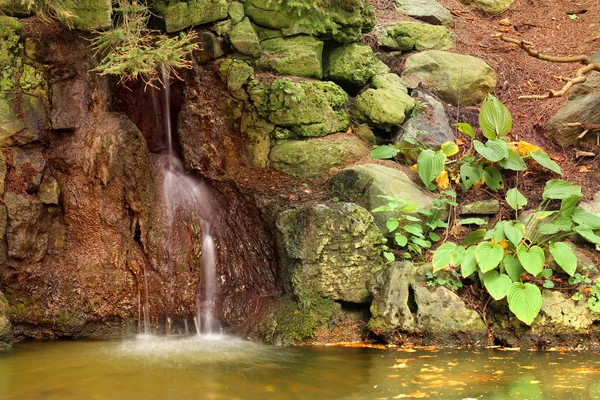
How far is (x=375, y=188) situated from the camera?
7.20 m

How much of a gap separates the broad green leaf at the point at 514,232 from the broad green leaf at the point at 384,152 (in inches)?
75.7

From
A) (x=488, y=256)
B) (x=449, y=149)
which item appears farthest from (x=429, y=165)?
(x=488, y=256)

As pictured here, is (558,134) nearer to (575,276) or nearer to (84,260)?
(575,276)

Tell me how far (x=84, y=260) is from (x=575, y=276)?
16.7ft

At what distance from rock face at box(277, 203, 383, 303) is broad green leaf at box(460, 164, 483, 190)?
1529 mm

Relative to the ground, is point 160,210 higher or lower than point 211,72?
lower

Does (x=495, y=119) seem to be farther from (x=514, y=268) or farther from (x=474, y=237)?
(x=514, y=268)

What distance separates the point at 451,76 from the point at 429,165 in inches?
99.0

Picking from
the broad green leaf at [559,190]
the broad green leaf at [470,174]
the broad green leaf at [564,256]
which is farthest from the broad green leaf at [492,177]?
the broad green leaf at [564,256]

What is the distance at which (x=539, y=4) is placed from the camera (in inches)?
471

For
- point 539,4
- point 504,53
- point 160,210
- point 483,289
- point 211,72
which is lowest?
point 483,289

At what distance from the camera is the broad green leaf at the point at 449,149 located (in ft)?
25.0

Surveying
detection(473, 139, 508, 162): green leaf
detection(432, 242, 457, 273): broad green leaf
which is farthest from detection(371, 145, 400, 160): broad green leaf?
detection(432, 242, 457, 273): broad green leaf

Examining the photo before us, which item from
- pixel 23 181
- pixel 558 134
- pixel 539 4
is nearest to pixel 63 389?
pixel 23 181
